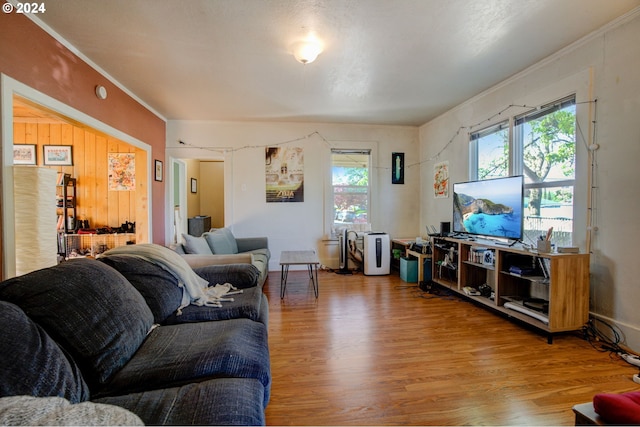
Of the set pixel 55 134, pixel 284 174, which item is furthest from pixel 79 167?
pixel 284 174

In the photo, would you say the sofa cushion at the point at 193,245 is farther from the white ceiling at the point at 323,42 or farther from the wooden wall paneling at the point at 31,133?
the wooden wall paneling at the point at 31,133

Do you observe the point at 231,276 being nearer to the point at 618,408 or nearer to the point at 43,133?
the point at 618,408

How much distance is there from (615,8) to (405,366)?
3058 millimetres

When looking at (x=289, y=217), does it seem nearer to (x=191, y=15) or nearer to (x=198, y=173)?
(x=191, y=15)

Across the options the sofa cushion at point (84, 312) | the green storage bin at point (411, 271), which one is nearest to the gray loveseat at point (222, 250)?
the sofa cushion at point (84, 312)

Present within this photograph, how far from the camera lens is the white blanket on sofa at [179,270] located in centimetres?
176

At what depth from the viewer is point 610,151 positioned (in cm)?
223

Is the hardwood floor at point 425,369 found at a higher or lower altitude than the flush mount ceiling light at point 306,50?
lower

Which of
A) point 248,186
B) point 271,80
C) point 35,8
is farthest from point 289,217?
point 35,8

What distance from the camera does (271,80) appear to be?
10.3ft

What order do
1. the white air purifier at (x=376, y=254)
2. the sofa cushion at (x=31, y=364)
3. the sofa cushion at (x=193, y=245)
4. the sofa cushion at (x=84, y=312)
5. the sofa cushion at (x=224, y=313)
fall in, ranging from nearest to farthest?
1. the sofa cushion at (x=31, y=364)
2. the sofa cushion at (x=84, y=312)
3. the sofa cushion at (x=224, y=313)
4. the sofa cushion at (x=193, y=245)
5. the white air purifier at (x=376, y=254)

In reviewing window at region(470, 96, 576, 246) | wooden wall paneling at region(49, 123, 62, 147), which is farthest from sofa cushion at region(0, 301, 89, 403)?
wooden wall paneling at region(49, 123, 62, 147)

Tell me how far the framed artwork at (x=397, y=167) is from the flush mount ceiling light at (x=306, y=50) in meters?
2.99

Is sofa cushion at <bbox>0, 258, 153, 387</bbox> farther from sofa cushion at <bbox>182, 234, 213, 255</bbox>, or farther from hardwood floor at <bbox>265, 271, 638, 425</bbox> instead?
sofa cushion at <bbox>182, 234, 213, 255</bbox>
